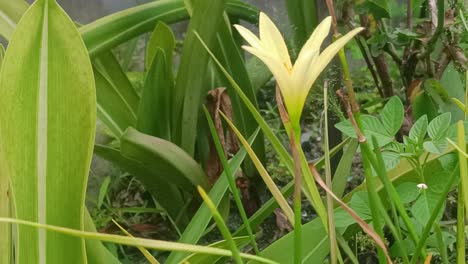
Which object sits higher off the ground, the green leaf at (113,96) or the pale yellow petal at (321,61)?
the pale yellow petal at (321,61)

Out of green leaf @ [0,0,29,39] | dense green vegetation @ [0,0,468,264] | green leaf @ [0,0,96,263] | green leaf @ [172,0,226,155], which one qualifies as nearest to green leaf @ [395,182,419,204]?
dense green vegetation @ [0,0,468,264]

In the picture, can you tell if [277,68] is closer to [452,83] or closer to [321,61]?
[321,61]

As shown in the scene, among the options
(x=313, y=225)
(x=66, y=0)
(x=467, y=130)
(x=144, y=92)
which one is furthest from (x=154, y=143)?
(x=66, y=0)

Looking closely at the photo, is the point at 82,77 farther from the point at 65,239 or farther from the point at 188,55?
the point at 188,55

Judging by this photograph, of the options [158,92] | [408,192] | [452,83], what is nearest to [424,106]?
[452,83]

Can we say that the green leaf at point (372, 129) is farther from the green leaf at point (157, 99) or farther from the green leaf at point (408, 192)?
the green leaf at point (157, 99)

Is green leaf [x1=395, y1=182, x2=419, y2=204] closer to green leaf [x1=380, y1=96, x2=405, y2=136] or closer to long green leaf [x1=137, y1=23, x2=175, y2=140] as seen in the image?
green leaf [x1=380, y1=96, x2=405, y2=136]

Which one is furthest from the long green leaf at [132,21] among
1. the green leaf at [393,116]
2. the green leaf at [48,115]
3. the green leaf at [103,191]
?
the green leaf at [393,116]
